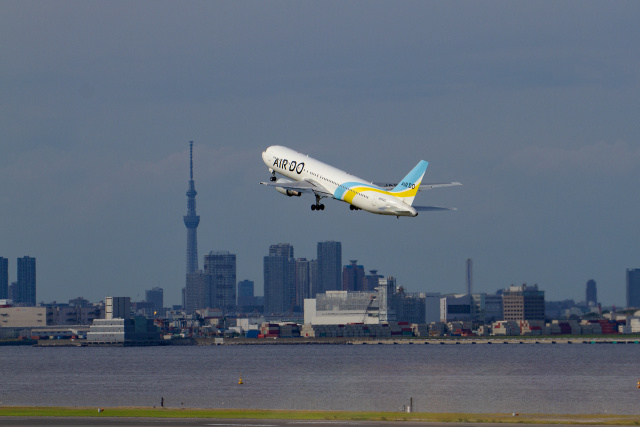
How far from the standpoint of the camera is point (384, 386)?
600 ft

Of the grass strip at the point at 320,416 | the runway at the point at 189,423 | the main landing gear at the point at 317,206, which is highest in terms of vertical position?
the main landing gear at the point at 317,206

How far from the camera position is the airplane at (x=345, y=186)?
Answer: 387ft

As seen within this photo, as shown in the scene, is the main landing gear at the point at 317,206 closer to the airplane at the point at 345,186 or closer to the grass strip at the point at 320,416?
the airplane at the point at 345,186

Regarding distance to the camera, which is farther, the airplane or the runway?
the airplane

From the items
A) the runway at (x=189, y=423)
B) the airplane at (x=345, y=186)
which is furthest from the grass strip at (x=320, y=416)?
the airplane at (x=345, y=186)

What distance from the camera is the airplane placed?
118 meters

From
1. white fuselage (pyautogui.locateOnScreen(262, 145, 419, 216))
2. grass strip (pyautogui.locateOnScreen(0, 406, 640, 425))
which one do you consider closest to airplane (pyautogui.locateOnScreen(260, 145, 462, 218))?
white fuselage (pyautogui.locateOnScreen(262, 145, 419, 216))

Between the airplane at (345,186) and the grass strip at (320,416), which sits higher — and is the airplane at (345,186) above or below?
above

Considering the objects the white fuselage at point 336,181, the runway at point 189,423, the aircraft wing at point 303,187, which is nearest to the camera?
the runway at point 189,423

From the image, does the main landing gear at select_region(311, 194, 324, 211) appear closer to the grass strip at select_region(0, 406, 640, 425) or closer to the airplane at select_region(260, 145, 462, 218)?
the airplane at select_region(260, 145, 462, 218)

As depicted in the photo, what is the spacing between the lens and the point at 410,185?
4727 inches

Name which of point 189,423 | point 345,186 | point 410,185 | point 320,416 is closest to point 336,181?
point 345,186

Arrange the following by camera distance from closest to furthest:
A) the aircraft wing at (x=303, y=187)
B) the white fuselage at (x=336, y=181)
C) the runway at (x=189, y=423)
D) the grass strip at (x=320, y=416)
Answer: the runway at (x=189, y=423) → the grass strip at (x=320, y=416) → the white fuselage at (x=336, y=181) → the aircraft wing at (x=303, y=187)

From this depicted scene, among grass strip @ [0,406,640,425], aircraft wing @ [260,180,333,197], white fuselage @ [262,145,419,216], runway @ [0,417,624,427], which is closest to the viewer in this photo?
runway @ [0,417,624,427]
